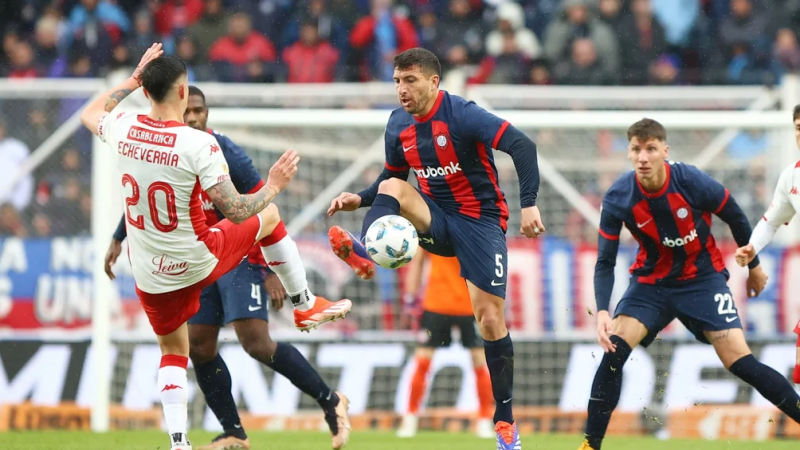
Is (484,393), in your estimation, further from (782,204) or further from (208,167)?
(208,167)

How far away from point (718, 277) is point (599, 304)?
92 centimetres

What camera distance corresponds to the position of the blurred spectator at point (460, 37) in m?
13.8

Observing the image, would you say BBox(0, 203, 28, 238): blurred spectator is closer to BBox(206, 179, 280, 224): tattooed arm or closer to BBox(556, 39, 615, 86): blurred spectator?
BBox(206, 179, 280, 224): tattooed arm

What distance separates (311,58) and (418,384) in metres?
5.65

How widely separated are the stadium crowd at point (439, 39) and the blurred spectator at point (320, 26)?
0.02 m

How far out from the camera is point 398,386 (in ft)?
34.4

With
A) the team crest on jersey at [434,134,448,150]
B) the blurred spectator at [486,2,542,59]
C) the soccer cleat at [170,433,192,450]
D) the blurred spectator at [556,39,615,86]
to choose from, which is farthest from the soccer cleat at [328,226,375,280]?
the blurred spectator at [486,2,542,59]

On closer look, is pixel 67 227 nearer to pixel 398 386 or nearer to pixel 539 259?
pixel 398 386

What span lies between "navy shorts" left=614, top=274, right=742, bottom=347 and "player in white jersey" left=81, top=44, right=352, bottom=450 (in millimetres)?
2497

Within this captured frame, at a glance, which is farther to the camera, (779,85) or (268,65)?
(268,65)

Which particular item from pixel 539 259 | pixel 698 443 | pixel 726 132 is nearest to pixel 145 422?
pixel 539 259

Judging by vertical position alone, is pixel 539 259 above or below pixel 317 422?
above

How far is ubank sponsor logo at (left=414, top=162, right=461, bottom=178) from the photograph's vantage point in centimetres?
704

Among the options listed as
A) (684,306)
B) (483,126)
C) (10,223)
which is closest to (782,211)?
(684,306)
